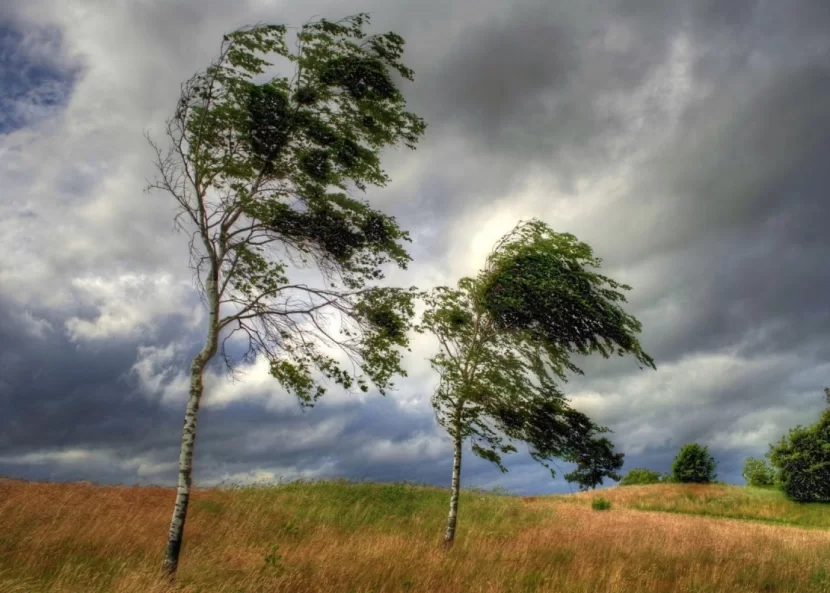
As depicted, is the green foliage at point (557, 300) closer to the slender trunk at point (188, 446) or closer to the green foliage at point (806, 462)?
the slender trunk at point (188, 446)

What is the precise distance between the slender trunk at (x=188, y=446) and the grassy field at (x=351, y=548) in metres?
0.36

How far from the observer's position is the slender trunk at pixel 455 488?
13055 millimetres

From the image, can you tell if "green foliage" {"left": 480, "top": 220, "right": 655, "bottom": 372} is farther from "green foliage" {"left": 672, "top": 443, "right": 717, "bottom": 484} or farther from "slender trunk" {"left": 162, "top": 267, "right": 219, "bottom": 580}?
"green foliage" {"left": 672, "top": 443, "right": 717, "bottom": 484}

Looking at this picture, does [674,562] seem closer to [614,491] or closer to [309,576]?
[309,576]

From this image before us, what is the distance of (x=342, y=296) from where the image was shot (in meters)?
10.3

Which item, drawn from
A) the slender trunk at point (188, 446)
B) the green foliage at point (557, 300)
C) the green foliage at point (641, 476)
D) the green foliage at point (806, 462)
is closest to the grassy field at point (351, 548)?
the slender trunk at point (188, 446)

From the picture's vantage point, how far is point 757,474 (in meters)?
42.8

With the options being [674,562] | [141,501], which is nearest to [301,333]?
[141,501]

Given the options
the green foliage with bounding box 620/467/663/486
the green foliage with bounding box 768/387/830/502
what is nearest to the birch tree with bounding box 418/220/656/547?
the green foliage with bounding box 768/387/830/502

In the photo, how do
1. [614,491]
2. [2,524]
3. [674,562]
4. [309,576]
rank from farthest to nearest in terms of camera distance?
[614,491], [674,562], [2,524], [309,576]

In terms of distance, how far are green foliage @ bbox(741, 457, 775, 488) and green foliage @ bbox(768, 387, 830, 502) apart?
889 cm

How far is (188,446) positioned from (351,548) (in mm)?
3930

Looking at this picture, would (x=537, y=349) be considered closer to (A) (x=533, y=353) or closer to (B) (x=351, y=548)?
(A) (x=533, y=353)

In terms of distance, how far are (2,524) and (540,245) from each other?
1324cm
